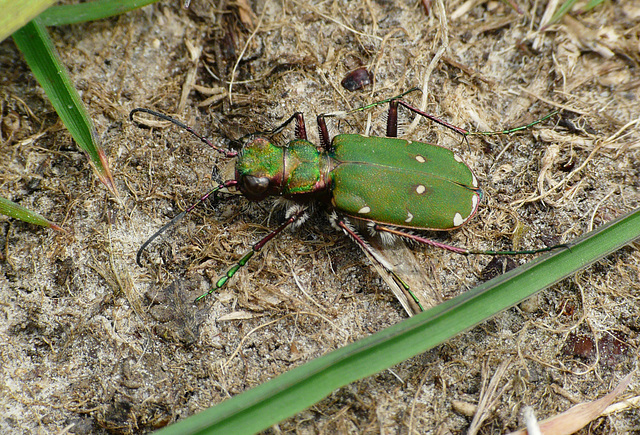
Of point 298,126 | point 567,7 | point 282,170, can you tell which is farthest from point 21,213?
point 567,7

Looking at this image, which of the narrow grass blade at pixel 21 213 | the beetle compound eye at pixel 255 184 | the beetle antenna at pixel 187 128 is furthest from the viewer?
the beetle antenna at pixel 187 128

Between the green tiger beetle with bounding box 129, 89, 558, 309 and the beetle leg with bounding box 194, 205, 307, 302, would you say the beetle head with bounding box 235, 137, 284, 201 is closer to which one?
the green tiger beetle with bounding box 129, 89, 558, 309

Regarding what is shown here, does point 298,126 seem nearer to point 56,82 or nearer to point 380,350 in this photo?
point 56,82

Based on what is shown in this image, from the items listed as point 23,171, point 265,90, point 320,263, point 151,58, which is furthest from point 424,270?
point 23,171

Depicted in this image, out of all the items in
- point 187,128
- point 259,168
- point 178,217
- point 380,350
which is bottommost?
point 380,350

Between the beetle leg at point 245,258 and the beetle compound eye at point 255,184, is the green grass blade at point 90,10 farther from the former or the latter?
the beetle leg at point 245,258

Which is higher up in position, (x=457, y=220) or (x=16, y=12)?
(x=16, y=12)

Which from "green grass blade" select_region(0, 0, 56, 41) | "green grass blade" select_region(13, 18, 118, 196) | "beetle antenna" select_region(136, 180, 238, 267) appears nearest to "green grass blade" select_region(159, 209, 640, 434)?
"beetle antenna" select_region(136, 180, 238, 267)

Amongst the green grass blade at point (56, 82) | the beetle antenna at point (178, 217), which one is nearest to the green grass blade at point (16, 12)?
the green grass blade at point (56, 82)
